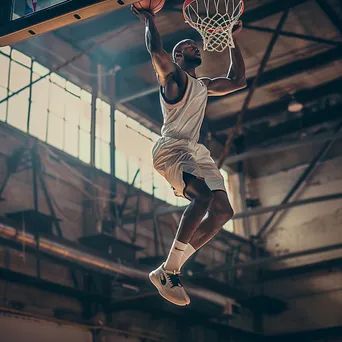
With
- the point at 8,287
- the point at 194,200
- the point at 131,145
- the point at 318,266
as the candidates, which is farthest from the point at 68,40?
the point at 194,200

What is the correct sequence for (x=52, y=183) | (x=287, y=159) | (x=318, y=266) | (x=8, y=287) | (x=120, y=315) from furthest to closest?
(x=287, y=159) → (x=318, y=266) → (x=120, y=315) → (x=52, y=183) → (x=8, y=287)

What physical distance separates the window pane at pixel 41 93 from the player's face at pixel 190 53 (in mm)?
7271

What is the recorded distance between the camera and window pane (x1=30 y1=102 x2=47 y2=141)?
12141mm

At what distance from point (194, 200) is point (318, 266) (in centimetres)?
1268

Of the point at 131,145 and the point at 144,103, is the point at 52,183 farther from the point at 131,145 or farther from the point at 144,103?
the point at 144,103

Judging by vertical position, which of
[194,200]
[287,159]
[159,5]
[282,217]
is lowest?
[194,200]

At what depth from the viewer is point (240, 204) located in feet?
60.4

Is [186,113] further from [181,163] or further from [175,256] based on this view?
[175,256]

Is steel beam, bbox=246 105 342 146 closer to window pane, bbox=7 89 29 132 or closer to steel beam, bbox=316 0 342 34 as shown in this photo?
steel beam, bbox=316 0 342 34

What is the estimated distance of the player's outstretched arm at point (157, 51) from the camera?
195 inches

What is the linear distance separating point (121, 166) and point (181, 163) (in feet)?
30.4

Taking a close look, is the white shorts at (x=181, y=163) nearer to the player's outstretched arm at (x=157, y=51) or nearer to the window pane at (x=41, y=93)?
the player's outstretched arm at (x=157, y=51)

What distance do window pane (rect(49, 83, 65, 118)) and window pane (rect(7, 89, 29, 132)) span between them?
620mm

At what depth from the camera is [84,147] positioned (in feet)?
43.7
